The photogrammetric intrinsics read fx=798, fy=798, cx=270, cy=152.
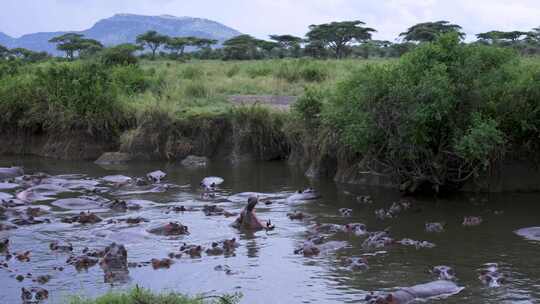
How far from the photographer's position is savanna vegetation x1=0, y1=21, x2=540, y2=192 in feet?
57.0

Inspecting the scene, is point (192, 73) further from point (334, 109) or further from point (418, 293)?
point (418, 293)

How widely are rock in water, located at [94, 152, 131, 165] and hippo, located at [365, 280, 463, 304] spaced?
1629cm

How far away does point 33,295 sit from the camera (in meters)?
10.6

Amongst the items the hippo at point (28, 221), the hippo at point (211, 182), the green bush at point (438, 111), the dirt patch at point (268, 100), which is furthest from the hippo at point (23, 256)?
the dirt patch at point (268, 100)

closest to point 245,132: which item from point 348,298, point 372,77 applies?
point 372,77

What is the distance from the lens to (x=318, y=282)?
11.3 metres

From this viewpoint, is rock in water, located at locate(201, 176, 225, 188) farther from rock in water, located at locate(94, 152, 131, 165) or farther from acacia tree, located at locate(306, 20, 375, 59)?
acacia tree, located at locate(306, 20, 375, 59)

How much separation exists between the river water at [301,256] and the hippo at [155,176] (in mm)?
1512

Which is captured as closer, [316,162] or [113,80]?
[316,162]

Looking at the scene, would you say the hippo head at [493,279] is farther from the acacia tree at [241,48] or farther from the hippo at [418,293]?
the acacia tree at [241,48]

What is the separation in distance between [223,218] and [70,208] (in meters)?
3.53

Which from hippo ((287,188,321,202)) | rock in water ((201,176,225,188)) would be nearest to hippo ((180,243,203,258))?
hippo ((287,188,321,202))

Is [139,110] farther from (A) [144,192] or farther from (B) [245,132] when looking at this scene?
(A) [144,192]

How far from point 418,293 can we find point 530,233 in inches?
183
